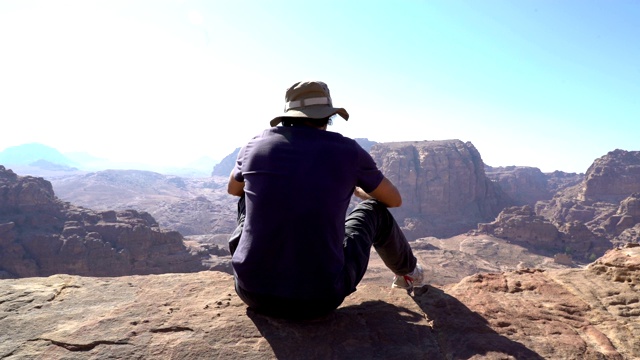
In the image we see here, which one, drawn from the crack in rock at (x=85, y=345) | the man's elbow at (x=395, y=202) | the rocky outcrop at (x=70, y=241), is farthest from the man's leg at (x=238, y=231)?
the rocky outcrop at (x=70, y=241)

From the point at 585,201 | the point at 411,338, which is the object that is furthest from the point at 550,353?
the point at 585,201

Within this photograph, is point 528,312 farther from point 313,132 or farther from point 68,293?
point 68,293

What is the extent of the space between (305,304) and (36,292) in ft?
8.49

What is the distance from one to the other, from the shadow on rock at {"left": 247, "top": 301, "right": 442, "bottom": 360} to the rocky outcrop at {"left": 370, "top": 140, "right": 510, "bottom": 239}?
165ft

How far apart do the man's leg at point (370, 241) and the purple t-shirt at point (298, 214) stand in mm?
218

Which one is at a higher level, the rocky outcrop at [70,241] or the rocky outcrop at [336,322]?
the rocky outcrop at [336,322]

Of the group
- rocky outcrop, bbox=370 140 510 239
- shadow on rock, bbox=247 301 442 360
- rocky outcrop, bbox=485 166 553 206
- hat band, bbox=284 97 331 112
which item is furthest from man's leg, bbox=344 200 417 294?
rocky outcrop, bbox=485 166 553 206

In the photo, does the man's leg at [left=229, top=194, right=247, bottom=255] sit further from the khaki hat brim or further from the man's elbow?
the man's elbow

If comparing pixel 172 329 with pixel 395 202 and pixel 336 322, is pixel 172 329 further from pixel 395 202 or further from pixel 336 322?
pixel 395 202

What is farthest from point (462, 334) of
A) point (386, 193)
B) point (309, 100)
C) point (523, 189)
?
point (523, 189)

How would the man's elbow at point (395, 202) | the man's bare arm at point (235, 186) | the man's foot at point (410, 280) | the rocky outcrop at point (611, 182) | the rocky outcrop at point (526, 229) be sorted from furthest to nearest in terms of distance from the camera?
the rocky outcrop at point (611, 182) < the rocky outcrop at point (526, 229) < the man's foot at point (410, 280) < the man's bare arm at point (235, 186) < the man's elbow at point (395, 202)

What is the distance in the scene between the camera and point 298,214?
2.13 metres

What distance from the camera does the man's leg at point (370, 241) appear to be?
250 centimetres

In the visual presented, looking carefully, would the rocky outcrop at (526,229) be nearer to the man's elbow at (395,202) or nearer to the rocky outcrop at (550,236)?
the rocky outcrop at (550,236)
